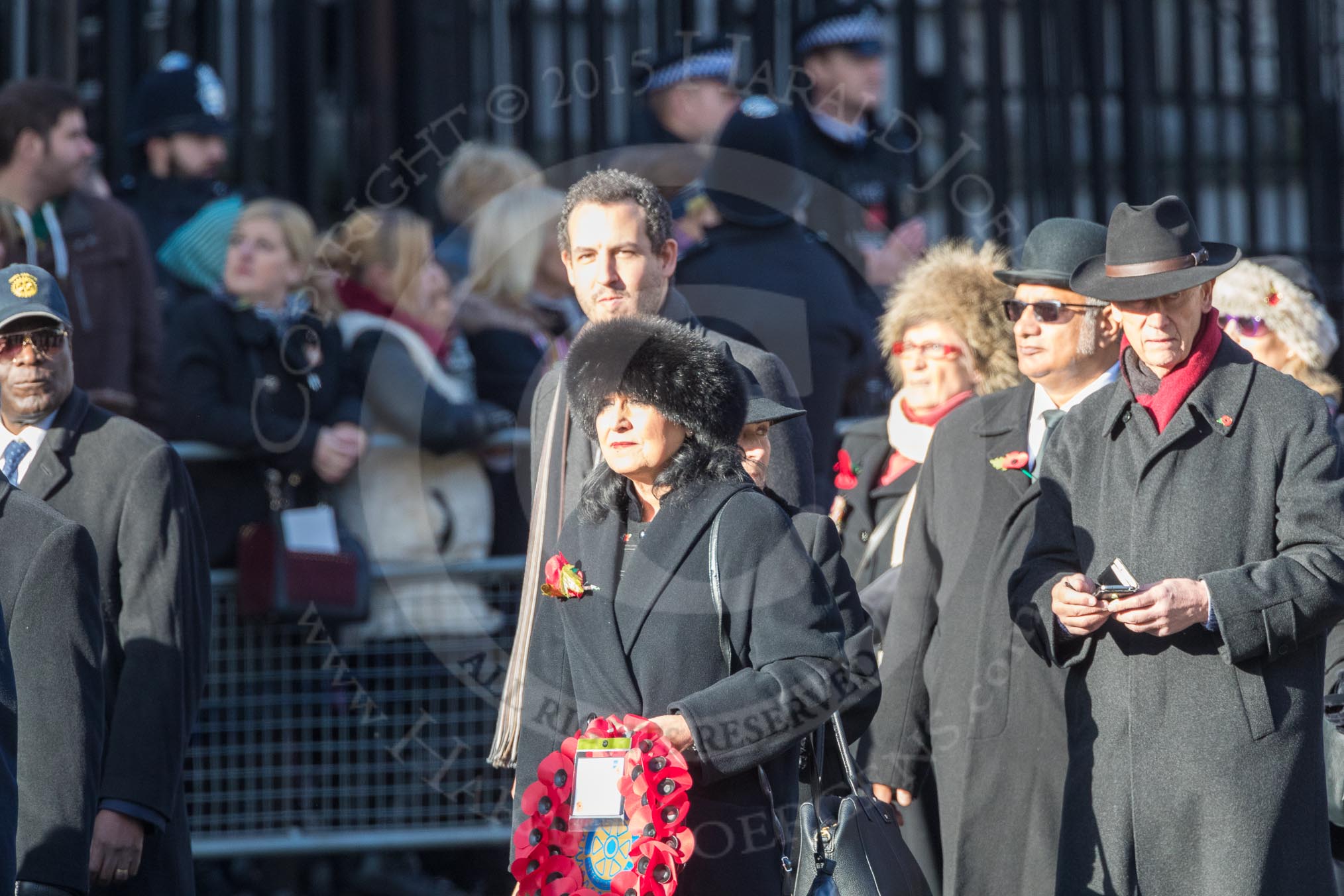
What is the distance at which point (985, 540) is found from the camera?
4480 millimetres

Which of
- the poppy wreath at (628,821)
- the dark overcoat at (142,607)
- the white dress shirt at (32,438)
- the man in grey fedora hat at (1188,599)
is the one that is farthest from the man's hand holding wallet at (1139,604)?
the white dress shirt at (32,438)

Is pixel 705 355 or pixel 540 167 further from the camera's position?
pixel 540 167

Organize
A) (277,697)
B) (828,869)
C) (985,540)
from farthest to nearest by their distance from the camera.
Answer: (277,697) → (985,540) → (828,869)

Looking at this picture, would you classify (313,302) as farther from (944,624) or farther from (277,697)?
(944,624)

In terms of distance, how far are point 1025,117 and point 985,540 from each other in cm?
358

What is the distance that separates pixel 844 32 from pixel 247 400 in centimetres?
242

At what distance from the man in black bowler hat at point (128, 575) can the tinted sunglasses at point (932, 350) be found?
6.36 ft

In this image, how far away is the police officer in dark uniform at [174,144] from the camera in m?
6.81

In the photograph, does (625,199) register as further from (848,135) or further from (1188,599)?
(848,135)

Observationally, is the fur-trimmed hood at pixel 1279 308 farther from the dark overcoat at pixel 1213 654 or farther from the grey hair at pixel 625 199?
the grey hair at pixel 625 199

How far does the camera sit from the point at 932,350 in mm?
5203

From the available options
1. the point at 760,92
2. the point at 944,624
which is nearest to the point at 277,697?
the point at 944,624

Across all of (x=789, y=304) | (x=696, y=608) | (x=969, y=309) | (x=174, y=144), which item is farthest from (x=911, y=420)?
(x=174, y=144)

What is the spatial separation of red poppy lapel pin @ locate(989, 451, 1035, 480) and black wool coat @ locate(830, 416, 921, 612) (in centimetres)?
67
